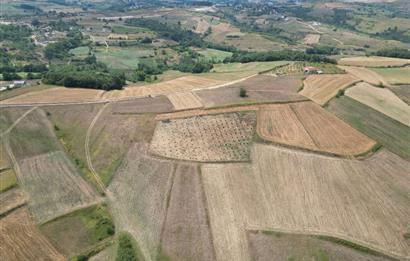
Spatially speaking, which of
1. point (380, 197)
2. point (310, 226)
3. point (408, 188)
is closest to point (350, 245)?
point (310, 226)

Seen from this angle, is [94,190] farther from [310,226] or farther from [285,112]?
[285,112]

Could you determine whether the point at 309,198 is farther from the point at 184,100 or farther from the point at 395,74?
the point at 395,74

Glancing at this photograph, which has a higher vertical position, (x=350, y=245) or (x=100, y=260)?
(x=350, y=245)

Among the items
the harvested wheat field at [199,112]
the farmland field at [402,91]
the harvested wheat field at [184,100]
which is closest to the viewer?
the harvested wheat field at [199,112]

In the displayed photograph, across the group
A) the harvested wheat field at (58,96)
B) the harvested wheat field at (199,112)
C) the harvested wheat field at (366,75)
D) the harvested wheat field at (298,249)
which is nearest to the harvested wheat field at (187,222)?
the harvested wheat field at (298,249)

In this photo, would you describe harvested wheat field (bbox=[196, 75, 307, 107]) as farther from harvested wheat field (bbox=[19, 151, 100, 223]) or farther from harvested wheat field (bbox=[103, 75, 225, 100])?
harvested wheat field (bbox=[19, 151, 100, 223])

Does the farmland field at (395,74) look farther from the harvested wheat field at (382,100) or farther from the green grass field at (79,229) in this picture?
the green grass field at (79,229)

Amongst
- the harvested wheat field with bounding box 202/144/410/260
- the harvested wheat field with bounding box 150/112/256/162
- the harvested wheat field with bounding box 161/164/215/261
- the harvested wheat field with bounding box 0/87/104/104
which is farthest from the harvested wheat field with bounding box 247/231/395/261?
the harvested wheat field with bounding box 0/87/104/104
